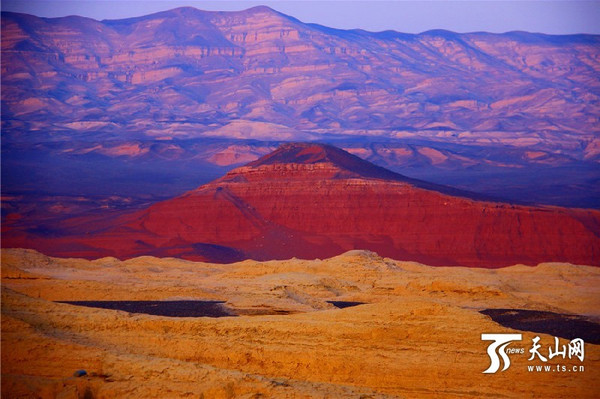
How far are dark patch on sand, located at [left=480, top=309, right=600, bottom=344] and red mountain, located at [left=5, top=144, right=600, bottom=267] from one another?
29782 mm

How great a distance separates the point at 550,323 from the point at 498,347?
20.1 feet

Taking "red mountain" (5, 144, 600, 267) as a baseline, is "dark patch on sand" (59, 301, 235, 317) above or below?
above

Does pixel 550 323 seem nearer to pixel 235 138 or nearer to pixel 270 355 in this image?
pixel 270 355

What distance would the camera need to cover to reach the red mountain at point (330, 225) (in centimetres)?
5831

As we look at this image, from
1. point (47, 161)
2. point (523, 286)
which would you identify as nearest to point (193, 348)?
point (523, 286)

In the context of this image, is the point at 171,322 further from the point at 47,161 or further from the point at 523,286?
the point at 47,161

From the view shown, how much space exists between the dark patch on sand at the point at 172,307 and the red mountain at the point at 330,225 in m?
27.8

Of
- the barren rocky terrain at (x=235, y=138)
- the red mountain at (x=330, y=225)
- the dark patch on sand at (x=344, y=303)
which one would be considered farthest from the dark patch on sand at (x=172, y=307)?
the barren rocky terrain at (x=235, y=138)

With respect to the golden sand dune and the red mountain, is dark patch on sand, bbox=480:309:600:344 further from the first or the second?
the red mountain

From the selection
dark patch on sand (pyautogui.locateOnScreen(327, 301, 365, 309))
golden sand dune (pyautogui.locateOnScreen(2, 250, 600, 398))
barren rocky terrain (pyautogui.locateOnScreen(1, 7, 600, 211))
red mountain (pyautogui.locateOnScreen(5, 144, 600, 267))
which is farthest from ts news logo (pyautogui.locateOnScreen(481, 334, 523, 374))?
barren rocky terrain (pyautogui.locateOnScreen(1, 7, 600, 211))

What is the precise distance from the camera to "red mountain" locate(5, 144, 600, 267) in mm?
58312

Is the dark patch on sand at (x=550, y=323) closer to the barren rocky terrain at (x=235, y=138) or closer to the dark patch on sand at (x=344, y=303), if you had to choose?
the dark patch on sand at (x=344, y=303)

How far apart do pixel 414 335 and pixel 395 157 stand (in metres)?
122

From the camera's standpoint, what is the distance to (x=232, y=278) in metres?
36.8
